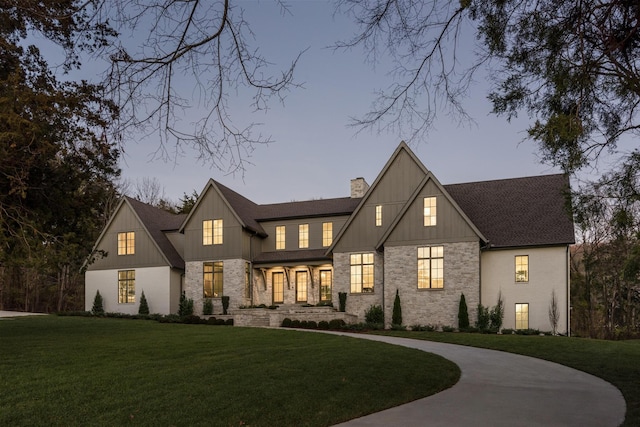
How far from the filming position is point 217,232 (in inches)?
1220

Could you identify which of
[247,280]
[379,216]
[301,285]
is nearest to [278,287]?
[301,285]

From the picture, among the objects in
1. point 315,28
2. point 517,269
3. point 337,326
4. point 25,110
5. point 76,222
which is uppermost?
point 25,110

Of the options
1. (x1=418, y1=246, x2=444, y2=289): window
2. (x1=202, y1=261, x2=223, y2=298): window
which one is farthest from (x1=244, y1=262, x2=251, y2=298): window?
(x1=418, y1=246, x2=444, y2=289): window

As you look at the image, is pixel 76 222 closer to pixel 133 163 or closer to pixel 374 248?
pixel 133 163

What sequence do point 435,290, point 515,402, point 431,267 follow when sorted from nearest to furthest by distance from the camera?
point 515,402 < point 435,290 < point 431,267

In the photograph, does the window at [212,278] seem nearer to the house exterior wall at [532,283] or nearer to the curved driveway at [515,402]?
the house exterior wall at [532,283]

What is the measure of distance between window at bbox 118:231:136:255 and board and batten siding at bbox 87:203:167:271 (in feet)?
0.60

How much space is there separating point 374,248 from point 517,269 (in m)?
7.00

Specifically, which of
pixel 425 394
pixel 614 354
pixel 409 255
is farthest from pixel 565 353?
pixel 409 255

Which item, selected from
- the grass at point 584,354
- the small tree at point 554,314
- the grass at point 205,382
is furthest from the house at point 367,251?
the grass at point 205,382

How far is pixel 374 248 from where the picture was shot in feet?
91.0

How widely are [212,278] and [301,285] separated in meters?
5.16

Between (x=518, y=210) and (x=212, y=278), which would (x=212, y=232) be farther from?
(x=518, y=210)

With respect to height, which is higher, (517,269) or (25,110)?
(25,110)
